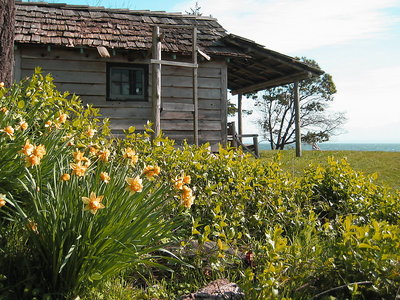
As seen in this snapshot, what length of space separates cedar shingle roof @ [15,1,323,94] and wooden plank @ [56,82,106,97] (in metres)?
0.96

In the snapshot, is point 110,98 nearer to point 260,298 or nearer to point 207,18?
point 207,18

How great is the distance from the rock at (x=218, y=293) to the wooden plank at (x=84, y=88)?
7.46 metres

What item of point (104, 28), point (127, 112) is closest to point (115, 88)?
point (127, 112)

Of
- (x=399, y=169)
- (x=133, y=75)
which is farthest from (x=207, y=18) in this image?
(x=399, y=169)

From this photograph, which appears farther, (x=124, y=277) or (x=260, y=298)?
(x=124, y=277)

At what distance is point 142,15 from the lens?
35.8ft

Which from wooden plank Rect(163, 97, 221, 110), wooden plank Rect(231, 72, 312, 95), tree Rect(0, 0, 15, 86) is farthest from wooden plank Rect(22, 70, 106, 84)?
wooden plank Rect(231, 72, 312, 95)

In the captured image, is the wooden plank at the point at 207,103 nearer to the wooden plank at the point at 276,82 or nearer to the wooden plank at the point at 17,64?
the wooden plank at the point at 276,82

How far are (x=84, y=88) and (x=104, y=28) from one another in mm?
1565

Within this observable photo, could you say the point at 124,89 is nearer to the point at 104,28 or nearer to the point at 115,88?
the point at 115,88

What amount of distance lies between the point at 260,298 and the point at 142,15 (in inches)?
388

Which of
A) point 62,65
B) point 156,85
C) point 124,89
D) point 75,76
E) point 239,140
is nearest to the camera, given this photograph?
point 156,85

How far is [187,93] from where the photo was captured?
9812 millimetres

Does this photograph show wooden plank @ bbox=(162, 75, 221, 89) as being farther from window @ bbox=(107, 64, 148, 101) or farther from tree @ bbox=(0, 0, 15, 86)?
tree @ bbox=(0, 0, 15, 86)
